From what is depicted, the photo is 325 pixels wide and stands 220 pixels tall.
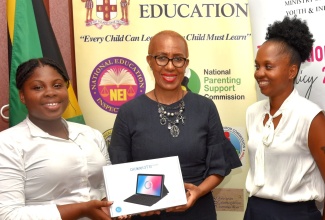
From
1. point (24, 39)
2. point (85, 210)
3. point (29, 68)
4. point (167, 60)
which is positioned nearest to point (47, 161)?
point (85, 210)

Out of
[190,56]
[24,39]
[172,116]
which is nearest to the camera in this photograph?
[172,116]

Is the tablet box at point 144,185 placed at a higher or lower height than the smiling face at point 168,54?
lower

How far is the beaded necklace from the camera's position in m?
2.04

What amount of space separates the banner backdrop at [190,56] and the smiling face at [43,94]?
985 mm

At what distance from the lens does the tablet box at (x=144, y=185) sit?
6.07ft

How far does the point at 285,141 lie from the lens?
6.43ft

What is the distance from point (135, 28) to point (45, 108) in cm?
121

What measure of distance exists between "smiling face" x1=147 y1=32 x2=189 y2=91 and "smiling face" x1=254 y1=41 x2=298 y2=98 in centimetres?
41

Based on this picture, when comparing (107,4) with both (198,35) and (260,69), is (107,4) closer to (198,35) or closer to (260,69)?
(198,35)

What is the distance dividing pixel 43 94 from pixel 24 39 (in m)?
0.76

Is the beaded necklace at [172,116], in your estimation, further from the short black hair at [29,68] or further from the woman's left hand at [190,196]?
the short black hair at [29,68]

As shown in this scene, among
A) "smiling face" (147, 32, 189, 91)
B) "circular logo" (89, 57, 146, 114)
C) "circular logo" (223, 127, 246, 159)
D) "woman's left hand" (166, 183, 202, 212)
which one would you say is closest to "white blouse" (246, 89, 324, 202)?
"woman's left hand" (166, 183, 202, 212)

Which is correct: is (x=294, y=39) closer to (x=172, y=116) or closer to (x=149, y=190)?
(x=172, y=116)

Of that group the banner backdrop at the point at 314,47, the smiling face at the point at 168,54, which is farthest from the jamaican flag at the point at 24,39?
the banner backdrop at the point at 314,47
